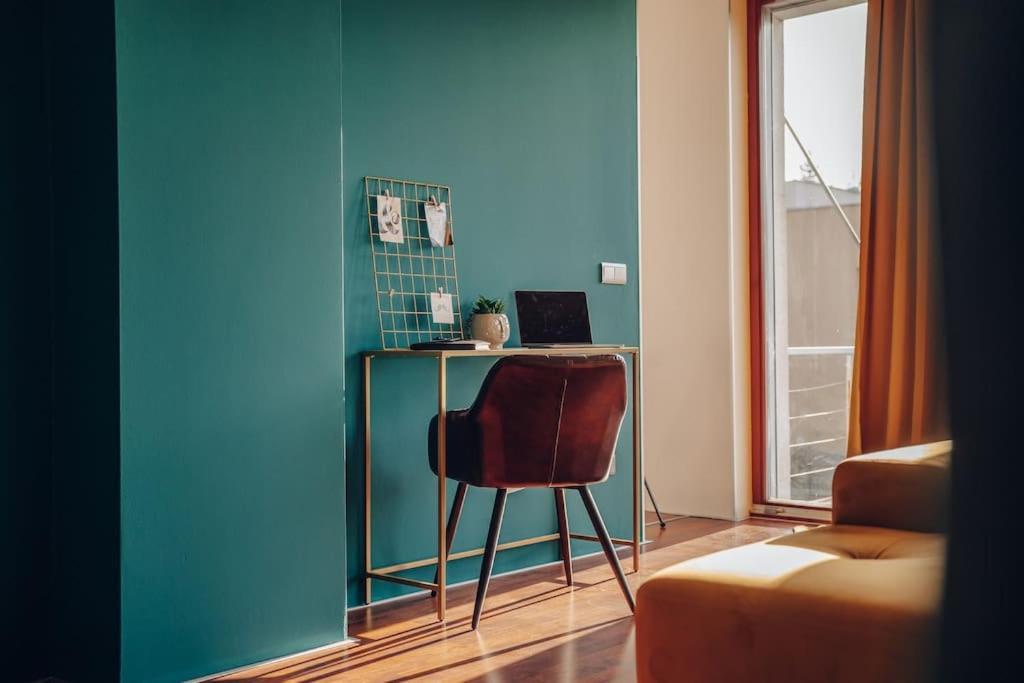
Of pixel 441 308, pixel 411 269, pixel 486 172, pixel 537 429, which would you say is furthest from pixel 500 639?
pixel 486 172

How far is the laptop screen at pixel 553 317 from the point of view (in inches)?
150

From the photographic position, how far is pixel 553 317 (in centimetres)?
391

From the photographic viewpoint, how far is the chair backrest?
2963 millimetres

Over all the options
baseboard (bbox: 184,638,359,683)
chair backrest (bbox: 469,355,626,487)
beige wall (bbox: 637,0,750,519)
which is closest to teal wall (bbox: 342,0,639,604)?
baseboard (bbox: 184,638,359,683)

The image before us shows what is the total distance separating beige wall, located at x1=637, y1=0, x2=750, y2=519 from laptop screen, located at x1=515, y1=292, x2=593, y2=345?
1212 mm

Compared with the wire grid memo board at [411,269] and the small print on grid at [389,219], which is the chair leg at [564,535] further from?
the small print on grid at [389,219]

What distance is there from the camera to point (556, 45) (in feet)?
13.3

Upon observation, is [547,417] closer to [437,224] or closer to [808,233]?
[437,224]

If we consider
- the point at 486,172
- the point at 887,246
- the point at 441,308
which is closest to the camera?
the point at 441,308

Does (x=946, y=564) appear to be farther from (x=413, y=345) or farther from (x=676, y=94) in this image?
(x=676, y=94)

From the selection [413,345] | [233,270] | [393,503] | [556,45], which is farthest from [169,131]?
[556,45]

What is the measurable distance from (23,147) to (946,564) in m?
2.81

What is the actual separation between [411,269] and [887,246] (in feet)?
7.61

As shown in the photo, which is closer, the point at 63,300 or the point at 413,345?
the point at 63,300
